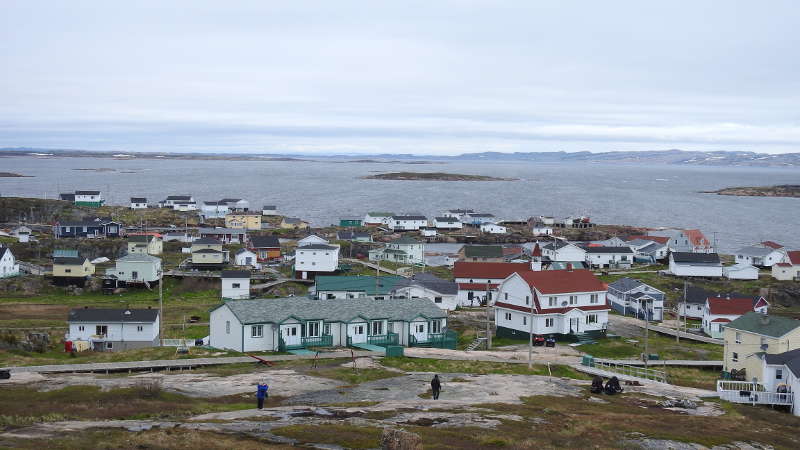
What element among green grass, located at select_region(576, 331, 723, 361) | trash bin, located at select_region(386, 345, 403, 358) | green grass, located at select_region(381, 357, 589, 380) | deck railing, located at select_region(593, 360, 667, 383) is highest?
trash bin, located at select_region(386, 345, 403, 358)

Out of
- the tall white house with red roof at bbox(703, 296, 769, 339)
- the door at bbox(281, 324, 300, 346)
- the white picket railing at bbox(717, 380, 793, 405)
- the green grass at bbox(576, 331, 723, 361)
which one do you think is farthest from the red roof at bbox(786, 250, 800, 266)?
the door at bbox(281, 324, 300, 346)

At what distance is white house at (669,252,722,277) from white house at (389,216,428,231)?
52790 millimetres

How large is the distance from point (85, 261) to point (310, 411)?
51481 millimetres

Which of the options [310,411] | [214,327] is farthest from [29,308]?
[310,411]

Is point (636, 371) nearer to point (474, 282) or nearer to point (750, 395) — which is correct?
point (750, 395)

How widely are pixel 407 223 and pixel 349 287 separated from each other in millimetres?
67369

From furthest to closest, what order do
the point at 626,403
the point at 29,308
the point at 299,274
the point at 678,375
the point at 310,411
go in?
the point at 299,274 < the point at 29,308 < the point at 678,375 < the point at 626,403 < the point at 310,411

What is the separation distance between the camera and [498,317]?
5581cm

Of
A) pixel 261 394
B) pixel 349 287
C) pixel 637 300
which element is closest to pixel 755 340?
pixel 637 300

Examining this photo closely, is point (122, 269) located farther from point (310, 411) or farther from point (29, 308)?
point (310, 411)

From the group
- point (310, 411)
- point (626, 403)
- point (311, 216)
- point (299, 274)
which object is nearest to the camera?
point (310, 411)

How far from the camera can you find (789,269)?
276 ft

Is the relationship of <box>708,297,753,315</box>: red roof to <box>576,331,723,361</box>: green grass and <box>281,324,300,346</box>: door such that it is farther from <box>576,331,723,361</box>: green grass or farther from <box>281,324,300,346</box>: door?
<box>281,324,300,346</box>: door

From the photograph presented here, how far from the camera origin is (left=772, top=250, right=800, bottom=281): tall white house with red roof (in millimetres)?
83875
